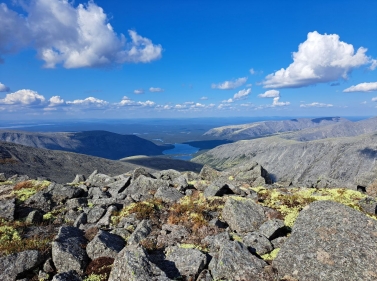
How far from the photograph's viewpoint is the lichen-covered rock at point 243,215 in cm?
1520

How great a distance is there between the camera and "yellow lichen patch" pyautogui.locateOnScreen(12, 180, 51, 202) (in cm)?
2521

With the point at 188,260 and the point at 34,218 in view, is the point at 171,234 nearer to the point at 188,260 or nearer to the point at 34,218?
the point at 188,260

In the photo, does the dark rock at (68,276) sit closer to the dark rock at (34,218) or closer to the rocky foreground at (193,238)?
the rocky foreground at (193,238)

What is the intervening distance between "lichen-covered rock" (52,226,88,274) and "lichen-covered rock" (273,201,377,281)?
9.02 metres

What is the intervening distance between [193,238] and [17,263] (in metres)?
8.85

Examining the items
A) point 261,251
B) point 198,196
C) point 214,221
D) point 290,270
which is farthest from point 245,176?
point 290,270

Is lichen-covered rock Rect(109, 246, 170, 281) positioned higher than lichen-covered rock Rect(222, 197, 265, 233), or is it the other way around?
lichen-covered rock Rect(109, 246, 170, 281)

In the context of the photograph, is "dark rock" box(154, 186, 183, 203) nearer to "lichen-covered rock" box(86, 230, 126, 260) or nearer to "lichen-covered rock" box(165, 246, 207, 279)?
"lichen-covered rock" box(86, 230, 126, 260)

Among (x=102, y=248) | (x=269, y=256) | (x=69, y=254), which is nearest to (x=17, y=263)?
(x=69, y=254)

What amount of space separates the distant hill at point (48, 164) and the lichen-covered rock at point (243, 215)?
12512cm

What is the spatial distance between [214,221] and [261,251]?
4.31 meters

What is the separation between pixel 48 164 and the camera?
498 ft

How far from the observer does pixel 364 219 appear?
404 inches

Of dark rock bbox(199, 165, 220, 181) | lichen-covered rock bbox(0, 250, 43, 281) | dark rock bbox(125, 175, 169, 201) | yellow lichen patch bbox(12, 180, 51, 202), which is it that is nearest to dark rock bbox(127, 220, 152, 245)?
lichen-covered rock bbox(0, 250, 43, 281)
